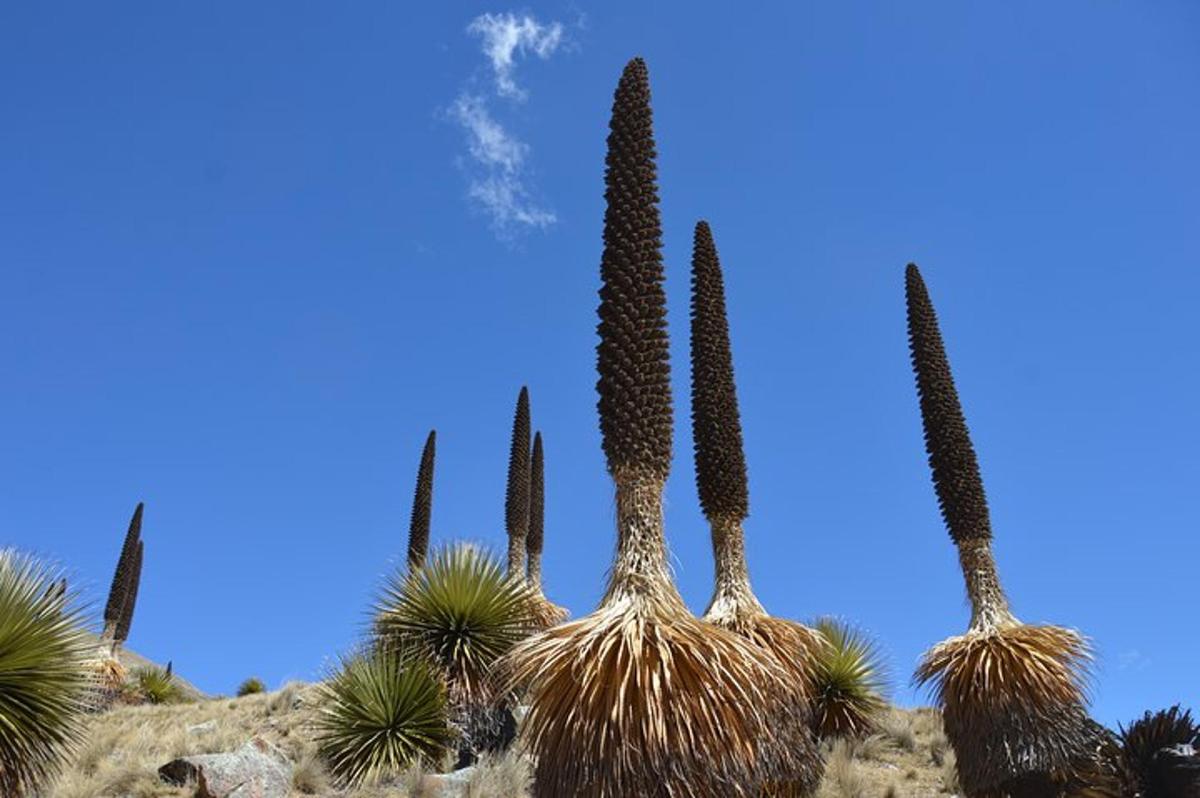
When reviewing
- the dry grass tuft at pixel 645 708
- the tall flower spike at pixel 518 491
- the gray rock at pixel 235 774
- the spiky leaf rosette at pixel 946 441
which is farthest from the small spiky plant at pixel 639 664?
the tall flower spike at pixel 518 491

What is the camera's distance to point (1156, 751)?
11.0 metres

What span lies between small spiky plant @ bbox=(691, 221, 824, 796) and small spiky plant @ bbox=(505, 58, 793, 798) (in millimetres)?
2075

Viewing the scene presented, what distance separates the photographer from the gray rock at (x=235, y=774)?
13.1 meters

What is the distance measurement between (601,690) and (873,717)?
12708 millimetres

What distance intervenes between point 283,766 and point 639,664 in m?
8.80

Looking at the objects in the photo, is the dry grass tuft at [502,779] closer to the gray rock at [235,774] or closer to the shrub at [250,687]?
the gray rock at [235,774]

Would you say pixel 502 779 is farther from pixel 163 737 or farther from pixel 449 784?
pixel 163 737

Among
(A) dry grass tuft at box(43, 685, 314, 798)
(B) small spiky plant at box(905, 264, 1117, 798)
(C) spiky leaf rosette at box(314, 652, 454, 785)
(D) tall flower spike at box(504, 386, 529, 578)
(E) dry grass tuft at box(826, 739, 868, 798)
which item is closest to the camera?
(B) small spiky plant at box(905, 264, 1117, 798)

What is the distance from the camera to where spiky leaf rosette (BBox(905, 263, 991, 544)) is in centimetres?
1673

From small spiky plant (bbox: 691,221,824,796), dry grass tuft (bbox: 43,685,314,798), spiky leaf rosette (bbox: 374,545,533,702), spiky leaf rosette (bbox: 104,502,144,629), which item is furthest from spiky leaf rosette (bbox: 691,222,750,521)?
spiky leaf rosette (bbox: 104,502,144,629)

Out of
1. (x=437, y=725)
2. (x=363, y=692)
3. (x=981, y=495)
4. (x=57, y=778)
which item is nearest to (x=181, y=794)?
(x=57, y=778)

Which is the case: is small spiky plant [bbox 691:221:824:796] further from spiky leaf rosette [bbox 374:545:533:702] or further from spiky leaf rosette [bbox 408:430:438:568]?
spiky leaf rosette [bbox 408:430:438:568]

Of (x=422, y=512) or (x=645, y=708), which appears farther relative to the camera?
(x=422, y=512)

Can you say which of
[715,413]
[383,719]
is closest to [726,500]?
→ [715,413]
